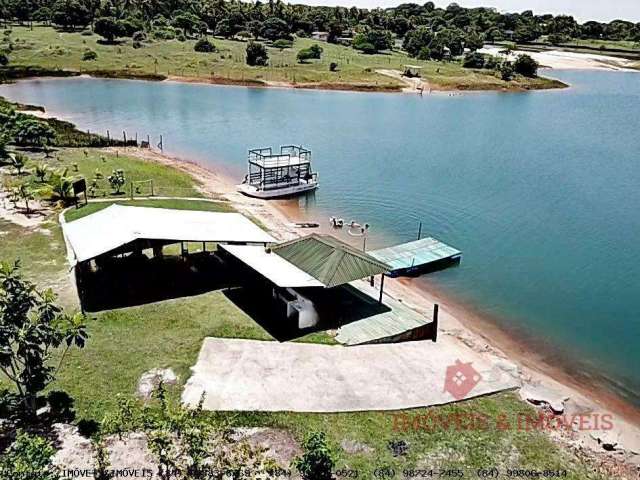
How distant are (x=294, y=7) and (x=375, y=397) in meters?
160

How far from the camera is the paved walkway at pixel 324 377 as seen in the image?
17.0m

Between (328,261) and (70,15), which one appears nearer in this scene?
(328,261)

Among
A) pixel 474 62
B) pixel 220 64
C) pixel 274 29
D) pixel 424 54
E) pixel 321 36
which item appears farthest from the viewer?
pixel 321 36

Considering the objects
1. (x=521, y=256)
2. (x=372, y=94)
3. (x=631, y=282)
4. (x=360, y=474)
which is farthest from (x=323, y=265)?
(x=372, y=94)

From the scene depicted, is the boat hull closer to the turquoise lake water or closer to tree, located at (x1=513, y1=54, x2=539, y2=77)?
the turquoise lake water

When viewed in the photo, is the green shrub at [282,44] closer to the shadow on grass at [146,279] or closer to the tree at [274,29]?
the tree at [274,29]

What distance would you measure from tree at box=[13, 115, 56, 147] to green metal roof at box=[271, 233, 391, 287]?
30.8 metres

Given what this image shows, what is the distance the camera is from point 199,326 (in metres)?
20.9

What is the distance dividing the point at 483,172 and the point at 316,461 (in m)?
42.2

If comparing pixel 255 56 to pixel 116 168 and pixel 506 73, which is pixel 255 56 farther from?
pixel 116 168

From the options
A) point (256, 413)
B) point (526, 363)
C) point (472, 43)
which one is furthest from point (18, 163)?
point (472, 43)

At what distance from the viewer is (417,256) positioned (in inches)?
1228

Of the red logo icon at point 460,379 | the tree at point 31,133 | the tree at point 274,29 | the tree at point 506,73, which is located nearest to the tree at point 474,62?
the tree at point 506,73

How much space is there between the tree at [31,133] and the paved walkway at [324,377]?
33.8m
